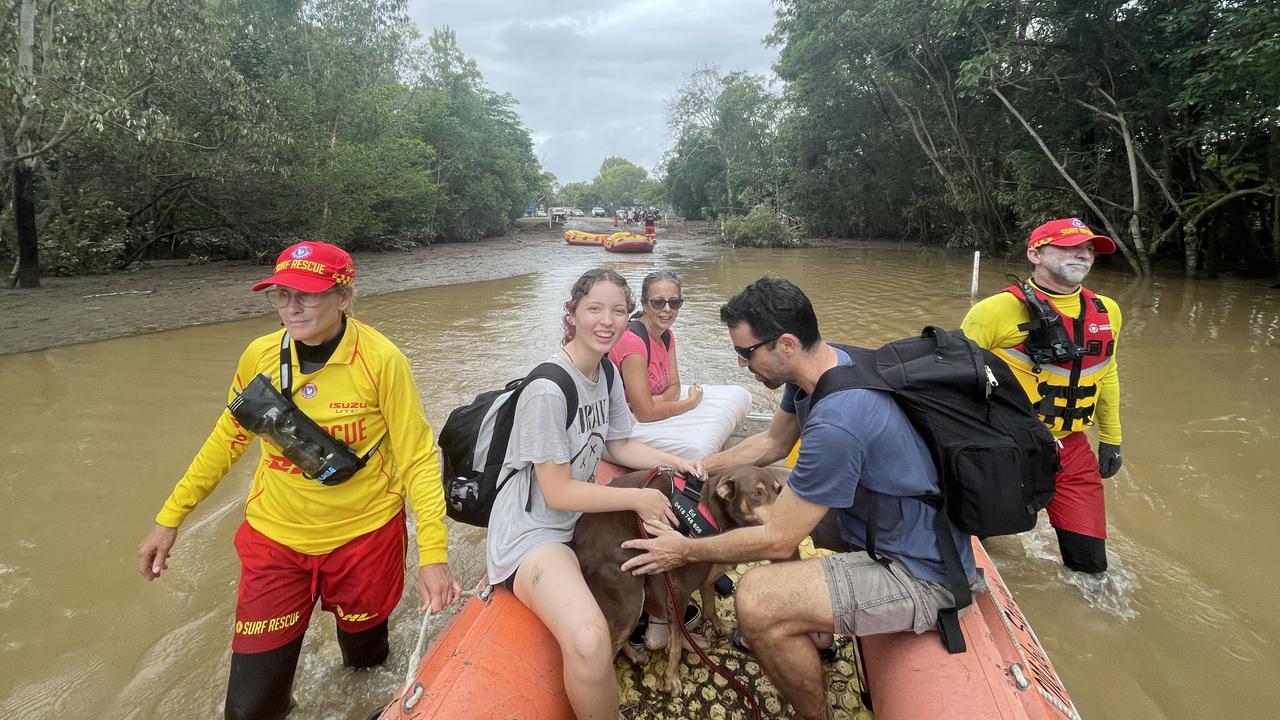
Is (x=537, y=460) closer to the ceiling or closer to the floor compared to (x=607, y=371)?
closer to the floor

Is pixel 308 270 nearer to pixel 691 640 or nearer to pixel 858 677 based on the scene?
pixel 691 640

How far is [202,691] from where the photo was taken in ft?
10.0

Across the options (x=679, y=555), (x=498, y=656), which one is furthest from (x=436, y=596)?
(x=679, y=555)

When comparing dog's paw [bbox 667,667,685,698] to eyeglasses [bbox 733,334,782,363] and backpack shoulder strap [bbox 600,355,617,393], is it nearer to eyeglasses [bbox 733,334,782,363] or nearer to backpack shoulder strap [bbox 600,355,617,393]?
backpack shoulder strap [bbox 600,355,617,393]

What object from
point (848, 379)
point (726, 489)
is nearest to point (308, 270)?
point (726, 489)

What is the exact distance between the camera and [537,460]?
7.36 ft

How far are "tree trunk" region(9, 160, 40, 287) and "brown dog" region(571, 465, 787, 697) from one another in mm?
15883

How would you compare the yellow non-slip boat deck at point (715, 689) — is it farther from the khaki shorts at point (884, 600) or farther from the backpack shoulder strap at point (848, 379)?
the backpack shoulder strap at point (848, 379)

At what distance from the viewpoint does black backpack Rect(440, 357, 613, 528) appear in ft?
7.75

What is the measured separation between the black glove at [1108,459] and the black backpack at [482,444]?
308 centimetres

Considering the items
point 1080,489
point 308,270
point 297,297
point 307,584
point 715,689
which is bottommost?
point 715,689

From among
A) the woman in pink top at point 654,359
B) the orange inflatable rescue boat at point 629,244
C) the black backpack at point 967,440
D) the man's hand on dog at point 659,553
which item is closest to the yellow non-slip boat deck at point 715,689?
the man's hand on dog at point 659,553

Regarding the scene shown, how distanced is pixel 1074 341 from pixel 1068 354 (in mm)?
108

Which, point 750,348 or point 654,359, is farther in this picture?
point 654,359
